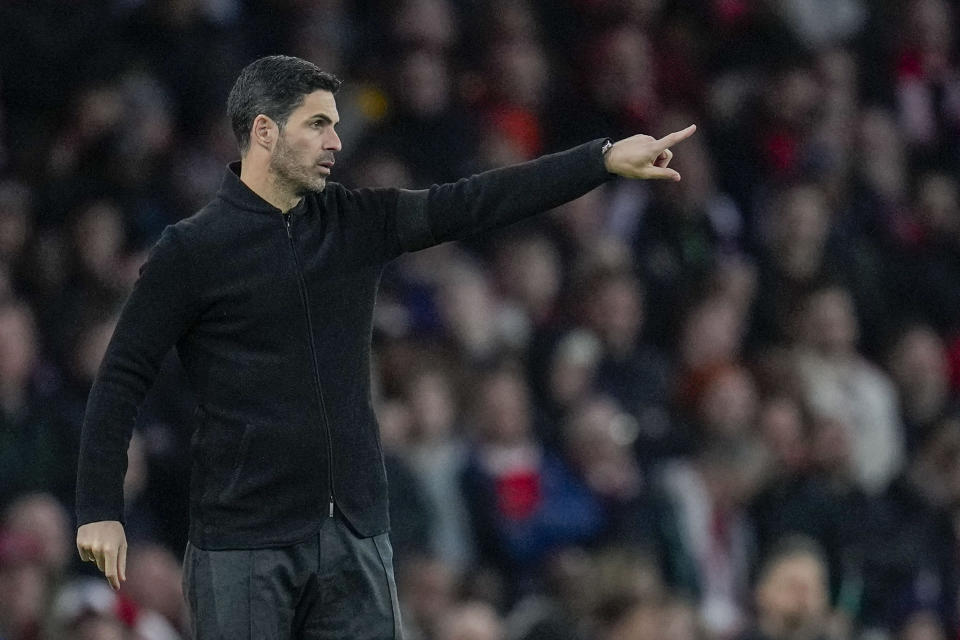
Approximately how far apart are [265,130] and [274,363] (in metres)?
0.48

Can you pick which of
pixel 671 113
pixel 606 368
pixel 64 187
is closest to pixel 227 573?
pixel 64 187

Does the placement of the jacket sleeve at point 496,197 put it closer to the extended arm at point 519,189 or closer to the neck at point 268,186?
the extended arm at point 519,189

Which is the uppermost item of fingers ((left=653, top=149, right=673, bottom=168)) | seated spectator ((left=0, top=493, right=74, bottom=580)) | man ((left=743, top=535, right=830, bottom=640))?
fingers ((left=653, top=149, right=673, bottom=168))

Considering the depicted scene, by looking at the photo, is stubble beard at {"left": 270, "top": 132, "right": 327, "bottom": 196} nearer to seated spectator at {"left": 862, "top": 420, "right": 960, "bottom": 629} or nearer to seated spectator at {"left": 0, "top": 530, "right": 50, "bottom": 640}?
seated spectator at {"left": 0, "top": 530, "right": 50, "bottom": 640}

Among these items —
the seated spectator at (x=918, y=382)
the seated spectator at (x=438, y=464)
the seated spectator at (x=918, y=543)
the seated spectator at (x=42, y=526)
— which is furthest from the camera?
the seated spectator at (x=918, y=382)

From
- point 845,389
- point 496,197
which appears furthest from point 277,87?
point 845,389

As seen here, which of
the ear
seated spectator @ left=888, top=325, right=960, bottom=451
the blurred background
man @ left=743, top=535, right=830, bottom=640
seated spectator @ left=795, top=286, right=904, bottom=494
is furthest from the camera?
seated spectator @ left=888, top=325, right=960, bottom=451

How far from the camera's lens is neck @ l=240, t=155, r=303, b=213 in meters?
4.03

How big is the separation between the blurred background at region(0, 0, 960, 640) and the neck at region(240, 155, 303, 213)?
2156 millimetres

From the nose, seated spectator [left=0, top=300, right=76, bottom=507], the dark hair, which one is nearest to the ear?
the nose

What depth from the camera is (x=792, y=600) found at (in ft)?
23.5

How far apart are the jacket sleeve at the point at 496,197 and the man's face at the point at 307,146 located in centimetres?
21

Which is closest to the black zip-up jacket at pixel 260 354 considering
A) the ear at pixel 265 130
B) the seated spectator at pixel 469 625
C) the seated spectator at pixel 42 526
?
the ear at pixel 265 130

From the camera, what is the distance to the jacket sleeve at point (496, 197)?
13.0 feet
